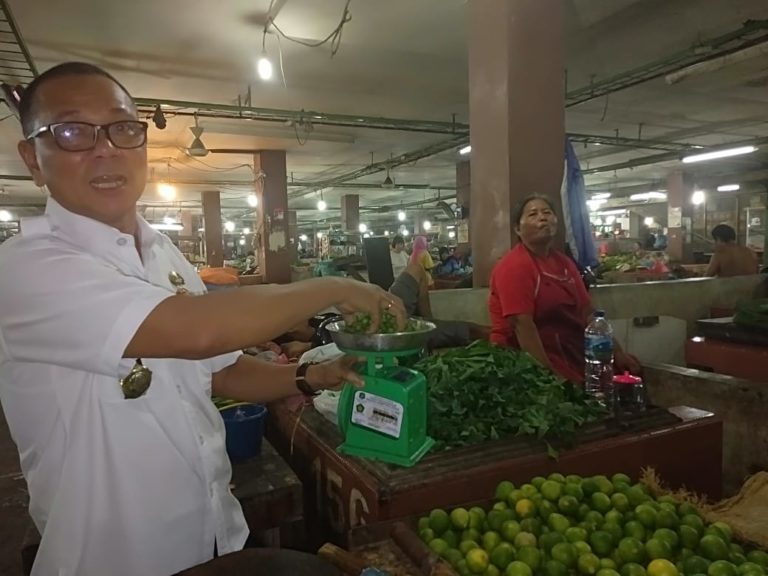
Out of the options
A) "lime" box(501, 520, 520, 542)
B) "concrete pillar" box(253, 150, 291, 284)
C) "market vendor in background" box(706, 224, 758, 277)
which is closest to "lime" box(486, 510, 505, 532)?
"lime" box(501, 520, 520, 542)

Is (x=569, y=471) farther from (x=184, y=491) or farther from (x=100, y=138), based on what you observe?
(x=100, y=138)

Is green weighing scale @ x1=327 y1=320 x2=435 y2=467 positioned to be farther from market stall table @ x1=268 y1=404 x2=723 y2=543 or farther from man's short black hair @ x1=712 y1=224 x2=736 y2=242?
man's short black hair @ x1=712 y1=224 x2=736 y2=242

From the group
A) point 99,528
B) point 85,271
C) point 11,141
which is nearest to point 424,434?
point 99,528

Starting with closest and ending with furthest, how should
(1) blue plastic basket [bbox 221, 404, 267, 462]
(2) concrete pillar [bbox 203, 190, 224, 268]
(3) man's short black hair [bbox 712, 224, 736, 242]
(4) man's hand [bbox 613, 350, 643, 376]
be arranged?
1. (1) blue plastic basket [bbox 221, 404, 267, 462]
2. (4) man's hand [bbox 613, 350, 643, 376]
3. (3) man's short black hair [bbox 712, 224, 736, 242]
4. (2) concrete pillar [bbox 203, 190, 224, 268]

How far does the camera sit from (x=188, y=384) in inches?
52.5

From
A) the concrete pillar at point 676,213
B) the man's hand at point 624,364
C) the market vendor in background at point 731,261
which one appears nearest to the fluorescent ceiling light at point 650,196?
the concrete pillar at point 676,213

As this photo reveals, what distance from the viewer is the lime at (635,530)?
1.41 m

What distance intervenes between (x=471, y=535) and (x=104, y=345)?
1.05 meters

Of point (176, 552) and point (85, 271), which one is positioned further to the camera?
point (176, 552)

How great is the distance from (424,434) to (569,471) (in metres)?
0.56

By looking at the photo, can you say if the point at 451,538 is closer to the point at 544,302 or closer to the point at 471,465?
the point at 471,465

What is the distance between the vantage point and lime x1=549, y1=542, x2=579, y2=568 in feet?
4.32

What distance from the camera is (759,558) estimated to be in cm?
132

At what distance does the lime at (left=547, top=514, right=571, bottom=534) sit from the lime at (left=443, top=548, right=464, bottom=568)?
0.28 metres
